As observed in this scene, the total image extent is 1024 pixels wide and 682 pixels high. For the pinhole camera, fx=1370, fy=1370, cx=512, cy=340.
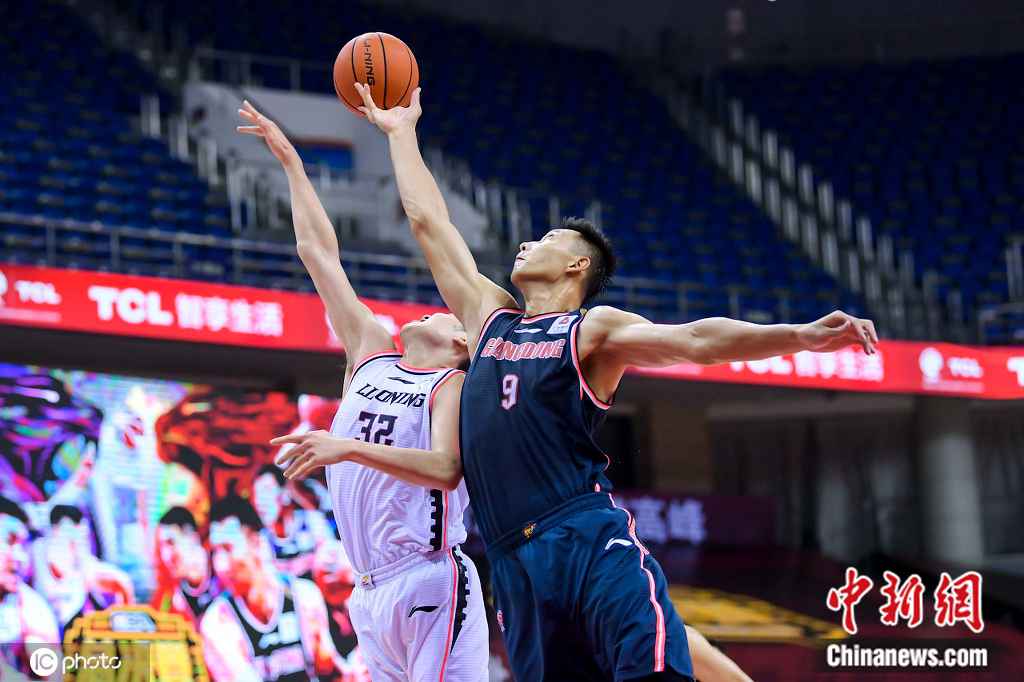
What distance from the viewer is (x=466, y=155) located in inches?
662

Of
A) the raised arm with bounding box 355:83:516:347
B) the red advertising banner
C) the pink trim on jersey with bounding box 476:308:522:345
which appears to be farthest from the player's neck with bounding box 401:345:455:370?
the red advertising banner

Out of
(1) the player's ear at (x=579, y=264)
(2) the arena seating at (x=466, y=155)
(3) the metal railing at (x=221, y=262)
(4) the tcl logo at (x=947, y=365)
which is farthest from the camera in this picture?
(4) the tcl logo at (x=947, y=365)

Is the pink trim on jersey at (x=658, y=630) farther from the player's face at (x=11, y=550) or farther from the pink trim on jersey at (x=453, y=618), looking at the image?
the player's face at (x=11, y=550)

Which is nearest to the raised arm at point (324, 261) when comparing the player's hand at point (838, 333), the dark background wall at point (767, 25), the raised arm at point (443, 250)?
the raised arm at point (443, 250)

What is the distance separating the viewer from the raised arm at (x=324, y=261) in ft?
17.3

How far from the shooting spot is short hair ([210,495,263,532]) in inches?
402

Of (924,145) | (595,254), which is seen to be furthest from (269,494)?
(924,145)

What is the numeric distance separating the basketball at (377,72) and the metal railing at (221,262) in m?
5.93

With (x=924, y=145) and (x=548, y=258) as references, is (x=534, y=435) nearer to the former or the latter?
(x=548, y=258)

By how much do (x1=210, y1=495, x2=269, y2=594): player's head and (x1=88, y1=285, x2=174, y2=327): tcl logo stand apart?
157cm

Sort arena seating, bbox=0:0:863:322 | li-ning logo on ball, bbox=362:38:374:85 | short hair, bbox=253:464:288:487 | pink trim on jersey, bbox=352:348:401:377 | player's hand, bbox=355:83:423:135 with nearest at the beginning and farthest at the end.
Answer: player's hand, bbox=355:83:423:135 < pink trim on jersey, bbox=352:348:401:377 < li-ning logo on ball, bbox=362:38:374:85 < short hair, bbox=253:464:288:487 < arena seating, bbox=0:0:863:322

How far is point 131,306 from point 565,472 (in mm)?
7444

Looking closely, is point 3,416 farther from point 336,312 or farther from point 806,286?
point 806,286

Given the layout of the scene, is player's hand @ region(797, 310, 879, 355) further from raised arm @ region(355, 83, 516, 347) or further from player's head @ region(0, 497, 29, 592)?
player's head @ region(0, 497, 29, 592)
